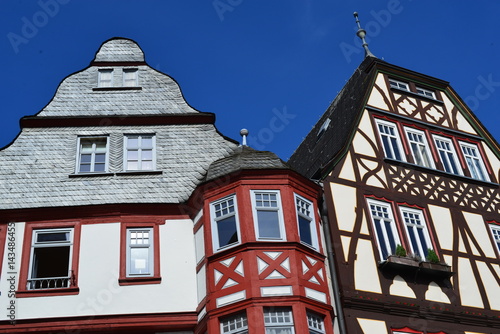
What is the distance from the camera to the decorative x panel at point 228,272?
691 inches

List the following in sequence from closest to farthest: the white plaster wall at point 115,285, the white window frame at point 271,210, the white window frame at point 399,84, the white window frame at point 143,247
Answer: the white plaster wall at point 115,285 < the white window frame at point 271,210 < the white window frame at point 143,247 < the white window frame at point 399,84

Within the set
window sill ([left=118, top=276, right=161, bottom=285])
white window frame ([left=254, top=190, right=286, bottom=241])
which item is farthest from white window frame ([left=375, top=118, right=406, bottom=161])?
window sill ([left=118, top=276, right=161, bottom=285])

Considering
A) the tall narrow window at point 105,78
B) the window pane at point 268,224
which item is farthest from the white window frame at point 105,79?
the window pane at point 268,224

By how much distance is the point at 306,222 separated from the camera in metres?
19.3

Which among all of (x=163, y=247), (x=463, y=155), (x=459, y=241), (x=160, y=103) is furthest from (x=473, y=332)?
(x=160, y=103)

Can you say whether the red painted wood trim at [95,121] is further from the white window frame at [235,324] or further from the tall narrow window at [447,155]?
the tall narrow window at [447,155]

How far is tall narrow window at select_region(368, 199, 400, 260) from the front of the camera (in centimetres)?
2000

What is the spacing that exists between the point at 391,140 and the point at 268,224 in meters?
6.51

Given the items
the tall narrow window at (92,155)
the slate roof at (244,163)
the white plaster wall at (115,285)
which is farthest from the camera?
the tall narrow window at (92,155)

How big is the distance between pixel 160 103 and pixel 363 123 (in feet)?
20.9

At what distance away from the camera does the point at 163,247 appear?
19.2 meters

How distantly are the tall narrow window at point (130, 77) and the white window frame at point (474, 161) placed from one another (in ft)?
36.3

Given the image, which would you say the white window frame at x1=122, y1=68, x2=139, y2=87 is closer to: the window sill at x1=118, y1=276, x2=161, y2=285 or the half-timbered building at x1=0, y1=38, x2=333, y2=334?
the half-timbered building at x1=0, y1=38, x2=333, y2=334

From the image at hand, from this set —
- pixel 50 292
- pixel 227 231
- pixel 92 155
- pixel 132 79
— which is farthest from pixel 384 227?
pixel 132 79
